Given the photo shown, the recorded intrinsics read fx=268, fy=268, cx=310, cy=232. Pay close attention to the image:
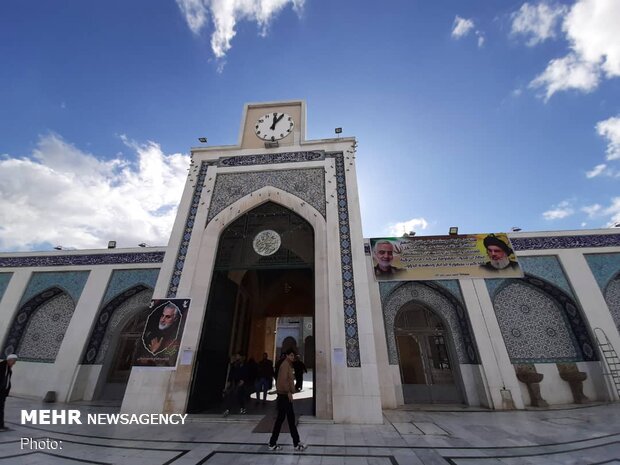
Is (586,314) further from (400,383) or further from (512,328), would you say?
(400,383)

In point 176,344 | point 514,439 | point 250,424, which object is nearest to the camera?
point 514,439

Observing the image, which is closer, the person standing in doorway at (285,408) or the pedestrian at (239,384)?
the person standing in doorway at (285,408)

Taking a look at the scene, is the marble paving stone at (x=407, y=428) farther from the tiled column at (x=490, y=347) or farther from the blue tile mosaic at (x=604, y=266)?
the blue tile mosaic at (x=604, y=266)

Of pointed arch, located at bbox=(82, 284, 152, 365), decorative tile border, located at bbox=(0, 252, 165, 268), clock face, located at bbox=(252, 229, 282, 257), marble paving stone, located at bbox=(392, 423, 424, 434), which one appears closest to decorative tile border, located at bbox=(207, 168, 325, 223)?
clock face, located at bbox=(252, 229, 282, 257)

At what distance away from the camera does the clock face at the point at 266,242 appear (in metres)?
5.28

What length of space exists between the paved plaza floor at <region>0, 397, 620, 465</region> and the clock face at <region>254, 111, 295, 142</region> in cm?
577

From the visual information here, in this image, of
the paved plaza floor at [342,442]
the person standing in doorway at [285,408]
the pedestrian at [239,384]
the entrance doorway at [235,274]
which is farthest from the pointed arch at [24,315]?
the person standing in doorway at [285,408]

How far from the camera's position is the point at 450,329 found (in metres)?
5.95

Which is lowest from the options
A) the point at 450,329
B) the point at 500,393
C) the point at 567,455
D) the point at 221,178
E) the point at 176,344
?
the point at 567,455

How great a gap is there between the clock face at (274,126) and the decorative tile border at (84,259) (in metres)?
4.09

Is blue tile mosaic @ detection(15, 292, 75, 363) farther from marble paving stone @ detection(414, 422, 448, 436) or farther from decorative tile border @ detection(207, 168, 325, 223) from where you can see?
marble paving stone @ detection(414, 422, 448, 436)

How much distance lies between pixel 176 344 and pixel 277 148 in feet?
15.0

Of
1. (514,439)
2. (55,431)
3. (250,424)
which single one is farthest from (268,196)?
(514,439)

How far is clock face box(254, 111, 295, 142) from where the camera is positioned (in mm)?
6625
